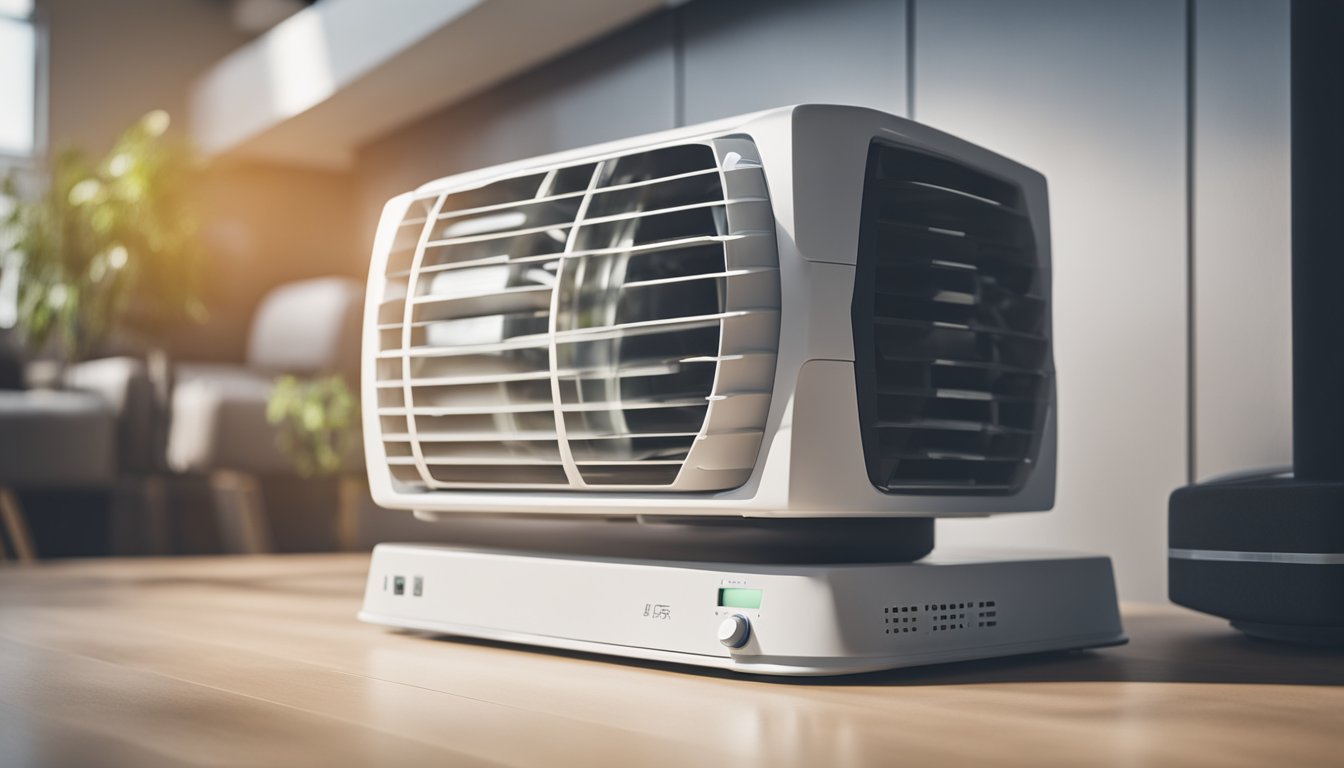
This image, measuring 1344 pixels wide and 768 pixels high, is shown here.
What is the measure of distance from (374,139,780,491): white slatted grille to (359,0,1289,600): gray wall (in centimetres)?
84

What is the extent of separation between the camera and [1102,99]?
1655 mm

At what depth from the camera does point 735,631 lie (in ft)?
2.88

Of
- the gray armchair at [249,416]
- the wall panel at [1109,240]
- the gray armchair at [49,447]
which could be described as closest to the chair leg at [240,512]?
the gray armchair at [249,416]

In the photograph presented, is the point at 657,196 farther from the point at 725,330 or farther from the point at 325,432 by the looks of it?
the point at 325,432

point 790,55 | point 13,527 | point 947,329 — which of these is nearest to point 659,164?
point 947,329

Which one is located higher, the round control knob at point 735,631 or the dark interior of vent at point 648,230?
the dark interior of vent at point 648,230

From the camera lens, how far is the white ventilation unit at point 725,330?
86 centimetres

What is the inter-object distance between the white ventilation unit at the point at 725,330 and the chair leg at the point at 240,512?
2.00 metres

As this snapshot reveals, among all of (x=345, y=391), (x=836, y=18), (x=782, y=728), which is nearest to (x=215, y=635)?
(x=782, y=728)

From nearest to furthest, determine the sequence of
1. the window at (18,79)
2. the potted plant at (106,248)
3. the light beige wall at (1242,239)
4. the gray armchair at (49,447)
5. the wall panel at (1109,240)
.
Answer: the light beige wall at (1242,239) < the wall panel at (1109,240) < the gray armchair at (49,447) < the potted plant at (106,248) < the window at (18,79)

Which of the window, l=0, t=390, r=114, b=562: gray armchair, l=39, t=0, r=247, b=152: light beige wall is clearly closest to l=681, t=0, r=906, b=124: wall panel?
l=0, t=390, r=114, b=562: gray armchair

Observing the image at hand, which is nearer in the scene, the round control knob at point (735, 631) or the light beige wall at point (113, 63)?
the round control knob at point (735, 631)

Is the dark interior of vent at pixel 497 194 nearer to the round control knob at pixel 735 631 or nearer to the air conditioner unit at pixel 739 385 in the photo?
the air conditioner unit at pixel 739 385

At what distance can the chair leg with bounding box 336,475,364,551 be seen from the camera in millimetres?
2912
